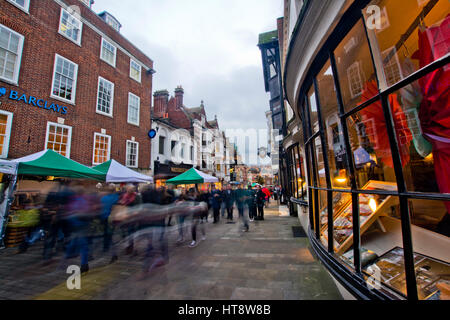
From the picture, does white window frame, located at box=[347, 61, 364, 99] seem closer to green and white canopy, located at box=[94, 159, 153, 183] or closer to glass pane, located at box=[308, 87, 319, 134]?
glass pane, located at box=[308, 87, 319, 134]

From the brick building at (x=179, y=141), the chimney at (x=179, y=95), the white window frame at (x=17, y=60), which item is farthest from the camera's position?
the chimney at (x=179, y=95)

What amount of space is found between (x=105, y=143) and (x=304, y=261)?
12.7 metres

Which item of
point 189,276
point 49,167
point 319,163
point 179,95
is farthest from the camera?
point 179,95

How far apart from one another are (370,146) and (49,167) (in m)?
8.09

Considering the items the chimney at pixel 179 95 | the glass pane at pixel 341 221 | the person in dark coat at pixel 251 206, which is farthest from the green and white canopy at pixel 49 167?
the chimney at pixel 179 95

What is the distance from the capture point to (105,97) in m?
12.8

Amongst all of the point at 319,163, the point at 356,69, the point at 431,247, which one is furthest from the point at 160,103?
the point at 431,247

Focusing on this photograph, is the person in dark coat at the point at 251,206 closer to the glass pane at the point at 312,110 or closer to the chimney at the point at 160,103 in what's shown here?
the glass pane at the point at 312,110

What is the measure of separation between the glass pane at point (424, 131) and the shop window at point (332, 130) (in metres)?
0.77

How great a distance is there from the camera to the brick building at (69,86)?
27.9 feet

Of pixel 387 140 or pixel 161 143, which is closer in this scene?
pixel 387 140

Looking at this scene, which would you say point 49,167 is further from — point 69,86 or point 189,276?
point 69,86

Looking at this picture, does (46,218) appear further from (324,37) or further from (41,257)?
(324,37)
